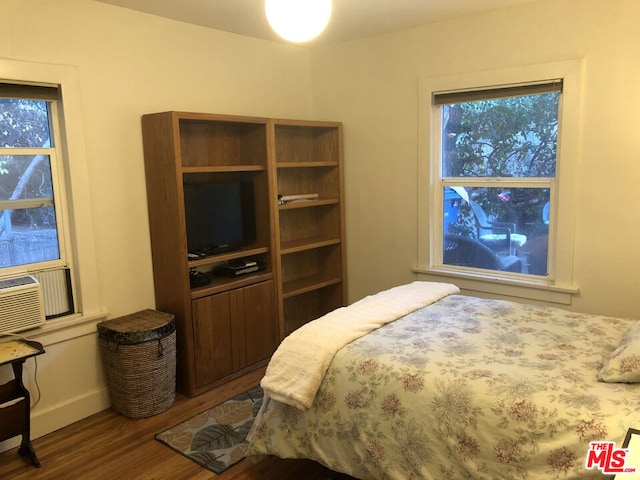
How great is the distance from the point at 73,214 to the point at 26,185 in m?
0.28

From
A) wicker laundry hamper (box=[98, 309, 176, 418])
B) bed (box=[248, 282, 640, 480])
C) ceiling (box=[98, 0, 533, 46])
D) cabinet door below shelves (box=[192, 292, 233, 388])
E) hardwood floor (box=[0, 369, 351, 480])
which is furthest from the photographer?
cabinet door below shelves (box=[192, 292, 233, 388])

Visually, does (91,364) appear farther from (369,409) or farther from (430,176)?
(430,176)

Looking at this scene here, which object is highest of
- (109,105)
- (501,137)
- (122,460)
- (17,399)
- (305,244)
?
(109,105)

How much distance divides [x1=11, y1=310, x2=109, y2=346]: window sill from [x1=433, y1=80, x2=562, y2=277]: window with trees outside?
8.22 feet

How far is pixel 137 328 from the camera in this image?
297 cm

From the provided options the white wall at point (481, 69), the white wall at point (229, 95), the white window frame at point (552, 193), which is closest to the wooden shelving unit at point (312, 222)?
the white wall at point (481, 69)

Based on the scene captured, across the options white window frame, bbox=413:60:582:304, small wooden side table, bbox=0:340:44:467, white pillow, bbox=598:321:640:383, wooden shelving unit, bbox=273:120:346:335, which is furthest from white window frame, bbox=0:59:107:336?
white pillow, bbox=598:321:640:383

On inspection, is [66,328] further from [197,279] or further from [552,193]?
[552,193]

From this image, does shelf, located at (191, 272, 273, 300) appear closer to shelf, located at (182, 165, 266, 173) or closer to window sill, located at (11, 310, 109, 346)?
window sill, located at (11, 310, 109, 346)

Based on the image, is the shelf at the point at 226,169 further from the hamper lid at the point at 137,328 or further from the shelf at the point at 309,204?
the hamper lid at the point at 137,328

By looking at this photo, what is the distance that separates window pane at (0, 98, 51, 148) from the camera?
8.93ft

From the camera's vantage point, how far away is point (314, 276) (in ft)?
14.4

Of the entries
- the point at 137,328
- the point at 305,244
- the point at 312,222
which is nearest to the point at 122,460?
the point at 137,328

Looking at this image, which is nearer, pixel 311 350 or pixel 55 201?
pixel 311 350
